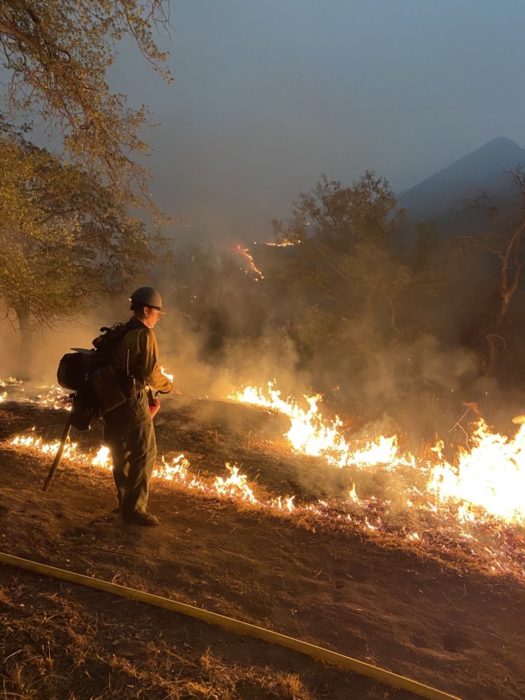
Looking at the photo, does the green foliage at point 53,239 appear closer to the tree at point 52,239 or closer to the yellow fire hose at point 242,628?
the tree at point 52,239

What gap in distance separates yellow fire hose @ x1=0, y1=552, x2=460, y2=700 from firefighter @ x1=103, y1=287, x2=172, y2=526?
1.11 meters

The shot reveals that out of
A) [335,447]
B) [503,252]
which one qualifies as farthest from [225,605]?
[503,252]

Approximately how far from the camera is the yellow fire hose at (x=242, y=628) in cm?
269

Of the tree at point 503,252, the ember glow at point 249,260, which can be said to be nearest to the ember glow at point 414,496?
the tree at point 503,252

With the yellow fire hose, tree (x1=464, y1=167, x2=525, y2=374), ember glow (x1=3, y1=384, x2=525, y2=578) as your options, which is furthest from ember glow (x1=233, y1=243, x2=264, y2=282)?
the yellow fire hose

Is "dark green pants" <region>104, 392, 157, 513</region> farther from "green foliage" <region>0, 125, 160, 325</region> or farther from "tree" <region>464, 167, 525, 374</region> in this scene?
"tree" <region>464, 167, 525, 374</region>

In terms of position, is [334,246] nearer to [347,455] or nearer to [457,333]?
[457,333]

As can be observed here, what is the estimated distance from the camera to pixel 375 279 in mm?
18156

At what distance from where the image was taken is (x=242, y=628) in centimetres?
294

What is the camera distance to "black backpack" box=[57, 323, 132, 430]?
14.1 feet

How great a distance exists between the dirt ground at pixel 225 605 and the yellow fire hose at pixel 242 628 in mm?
50

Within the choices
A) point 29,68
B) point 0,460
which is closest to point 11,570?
point 0,460

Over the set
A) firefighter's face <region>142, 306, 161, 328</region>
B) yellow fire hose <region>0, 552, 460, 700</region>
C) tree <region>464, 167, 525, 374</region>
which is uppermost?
tree <region>464, 167, 525, 374</region>

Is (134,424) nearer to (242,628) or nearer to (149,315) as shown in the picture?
(149,315)
